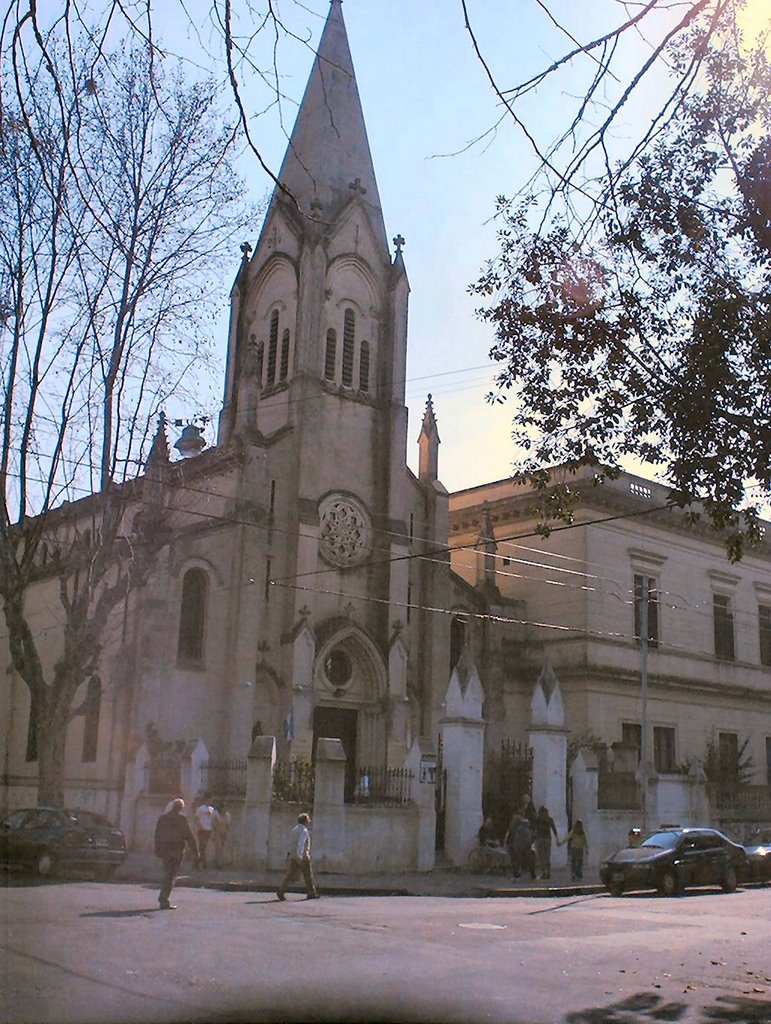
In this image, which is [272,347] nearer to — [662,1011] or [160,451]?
[160,451]

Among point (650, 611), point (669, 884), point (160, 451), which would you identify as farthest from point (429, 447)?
point (669, 884)

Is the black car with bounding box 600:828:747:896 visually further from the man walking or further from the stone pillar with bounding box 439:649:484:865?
the man walking

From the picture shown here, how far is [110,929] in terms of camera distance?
12.0 m

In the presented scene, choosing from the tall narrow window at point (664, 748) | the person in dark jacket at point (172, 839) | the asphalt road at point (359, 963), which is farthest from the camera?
the tall narrow window at point (664, 748)

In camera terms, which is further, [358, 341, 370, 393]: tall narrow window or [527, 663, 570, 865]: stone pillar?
[358, 341, 370, 393]: tall narrow window

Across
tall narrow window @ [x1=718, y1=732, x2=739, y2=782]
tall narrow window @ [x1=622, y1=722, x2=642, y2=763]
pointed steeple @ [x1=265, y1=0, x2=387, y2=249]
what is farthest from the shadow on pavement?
tall narrow window @ [x1=718, y1=732, x2=739, y2=782]

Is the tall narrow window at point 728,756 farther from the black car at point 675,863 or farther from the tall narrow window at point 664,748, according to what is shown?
the black car at point 675,863

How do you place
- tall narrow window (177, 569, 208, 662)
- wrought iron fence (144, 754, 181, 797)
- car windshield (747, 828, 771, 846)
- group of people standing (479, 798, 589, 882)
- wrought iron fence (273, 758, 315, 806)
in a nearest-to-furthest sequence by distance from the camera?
1. wrought iron fence (273, 758, 315, 806)
2. group of people standing (479, 798, 589, 882)
3. wrought iron fence (144, 754, 181, 797)
4. tall narrow window (177, 569, 208, 662)
5. car windshield (747, 828, 771, 846)

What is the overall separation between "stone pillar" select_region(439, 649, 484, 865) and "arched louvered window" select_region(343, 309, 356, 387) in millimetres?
11738

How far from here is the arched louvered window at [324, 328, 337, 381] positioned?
1341 inches

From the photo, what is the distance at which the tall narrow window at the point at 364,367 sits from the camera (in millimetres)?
34938

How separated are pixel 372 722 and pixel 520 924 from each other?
1708cm

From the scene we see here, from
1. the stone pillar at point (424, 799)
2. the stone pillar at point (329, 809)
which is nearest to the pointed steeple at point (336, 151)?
the stone pillar at point (424, 799)

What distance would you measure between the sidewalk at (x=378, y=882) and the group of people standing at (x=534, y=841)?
30cm
